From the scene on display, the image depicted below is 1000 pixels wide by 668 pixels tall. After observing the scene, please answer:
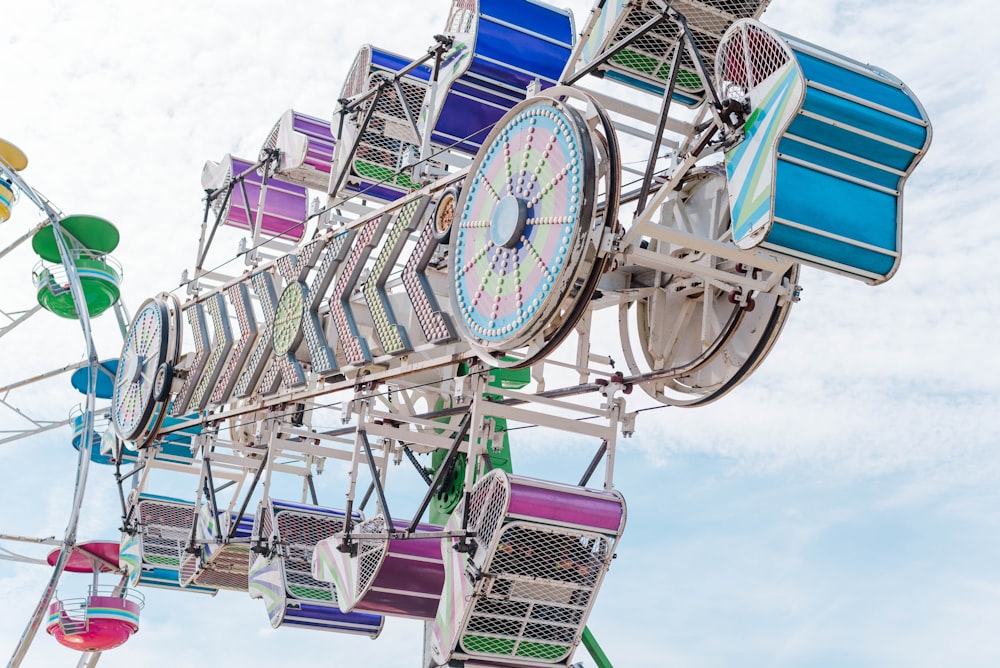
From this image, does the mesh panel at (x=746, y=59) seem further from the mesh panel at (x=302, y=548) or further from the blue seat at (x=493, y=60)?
the mesh panel at (x=302, y=548)

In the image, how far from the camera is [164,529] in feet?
82.1

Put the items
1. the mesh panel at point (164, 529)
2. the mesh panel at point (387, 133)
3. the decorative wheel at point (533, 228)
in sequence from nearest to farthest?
the decorative wheel at point (533, 228)
the mesh panel at point (387, 133)
the mesh panel at point (164, 529)

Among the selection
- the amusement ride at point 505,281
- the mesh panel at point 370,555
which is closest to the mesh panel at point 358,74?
the amusement ride at point 505,281

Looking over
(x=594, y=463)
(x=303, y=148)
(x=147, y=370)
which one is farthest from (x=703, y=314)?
(x=147, y=370)

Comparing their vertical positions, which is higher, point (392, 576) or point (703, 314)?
point (703, 314)

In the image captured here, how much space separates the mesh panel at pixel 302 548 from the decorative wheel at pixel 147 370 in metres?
4.57

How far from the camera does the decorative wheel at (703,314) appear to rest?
13.3 metres

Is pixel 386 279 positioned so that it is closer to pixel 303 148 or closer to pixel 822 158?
pixel 822 158

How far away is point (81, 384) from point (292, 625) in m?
Result: 12.2

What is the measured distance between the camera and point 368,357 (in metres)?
15.7

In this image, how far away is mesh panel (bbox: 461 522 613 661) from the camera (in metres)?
13.5

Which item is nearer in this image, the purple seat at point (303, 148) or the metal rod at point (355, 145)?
the metal rod at point (355, 145)

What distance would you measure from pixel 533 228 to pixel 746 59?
2633 millimetres

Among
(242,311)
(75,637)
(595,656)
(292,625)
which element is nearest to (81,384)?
(75,637)
